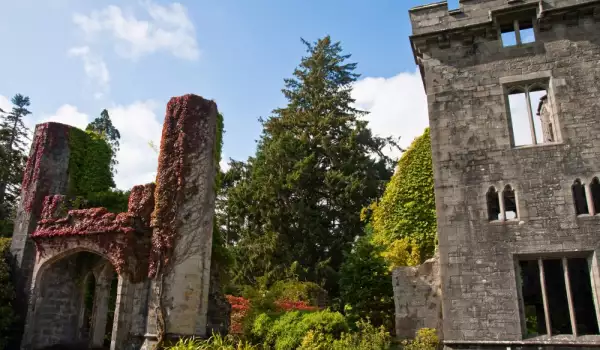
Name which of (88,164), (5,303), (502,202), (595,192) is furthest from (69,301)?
(595,192)

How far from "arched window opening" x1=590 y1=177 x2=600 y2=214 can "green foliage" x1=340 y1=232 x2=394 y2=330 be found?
8545 mm

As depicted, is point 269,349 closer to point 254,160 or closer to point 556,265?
point 556,265

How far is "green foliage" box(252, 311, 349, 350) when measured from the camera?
13.9m

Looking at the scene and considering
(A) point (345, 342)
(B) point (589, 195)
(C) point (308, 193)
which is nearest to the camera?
(B) point (589, 195)

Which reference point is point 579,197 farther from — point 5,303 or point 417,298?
point 5,303

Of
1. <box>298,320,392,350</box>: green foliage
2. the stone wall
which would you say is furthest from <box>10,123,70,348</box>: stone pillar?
the stone wall

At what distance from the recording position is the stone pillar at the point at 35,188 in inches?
702

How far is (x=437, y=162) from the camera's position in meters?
12.5

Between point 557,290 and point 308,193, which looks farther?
point 308,193

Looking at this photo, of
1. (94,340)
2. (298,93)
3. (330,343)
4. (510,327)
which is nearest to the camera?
(510,327)

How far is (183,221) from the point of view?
16234mm

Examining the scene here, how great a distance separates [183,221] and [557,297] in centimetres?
1237

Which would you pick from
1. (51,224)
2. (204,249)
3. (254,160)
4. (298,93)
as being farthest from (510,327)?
(298,93)

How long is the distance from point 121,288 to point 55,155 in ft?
24.5
